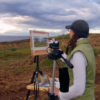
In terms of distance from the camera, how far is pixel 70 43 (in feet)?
8.43

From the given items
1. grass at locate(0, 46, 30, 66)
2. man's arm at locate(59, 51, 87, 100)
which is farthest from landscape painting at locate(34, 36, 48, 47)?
grass at locate(0, 46, 30, 66)

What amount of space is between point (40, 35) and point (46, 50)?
0.29 m

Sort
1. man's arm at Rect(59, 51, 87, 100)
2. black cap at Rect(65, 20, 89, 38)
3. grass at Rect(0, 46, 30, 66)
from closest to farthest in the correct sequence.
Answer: man's arm at Rect(59, 51, 87, 100)
black cap at Rect(65, 20, 89, 38)
grass at Rect(0, 46, 30, 66)

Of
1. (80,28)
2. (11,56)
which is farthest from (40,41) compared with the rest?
(11,56)

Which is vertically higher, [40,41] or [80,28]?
[80,28]

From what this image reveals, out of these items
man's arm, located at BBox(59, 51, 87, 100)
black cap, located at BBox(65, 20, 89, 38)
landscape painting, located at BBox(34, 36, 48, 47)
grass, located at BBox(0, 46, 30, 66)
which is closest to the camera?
man's arm, located at BBox(59, 51, 87, 100)

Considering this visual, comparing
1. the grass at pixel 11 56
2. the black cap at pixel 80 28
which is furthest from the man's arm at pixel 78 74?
the grass at pixel 11 56

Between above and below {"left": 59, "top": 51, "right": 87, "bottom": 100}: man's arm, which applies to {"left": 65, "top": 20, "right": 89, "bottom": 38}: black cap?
above

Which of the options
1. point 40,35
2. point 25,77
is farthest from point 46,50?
point 25,77

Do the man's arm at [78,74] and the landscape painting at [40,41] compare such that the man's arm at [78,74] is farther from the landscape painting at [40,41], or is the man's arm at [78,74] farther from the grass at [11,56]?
the grass at [11,56]

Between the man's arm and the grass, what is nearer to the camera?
the man's arm

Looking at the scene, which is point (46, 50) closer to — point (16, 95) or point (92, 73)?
point (92, 73)

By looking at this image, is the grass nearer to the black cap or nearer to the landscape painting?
the landscape painting

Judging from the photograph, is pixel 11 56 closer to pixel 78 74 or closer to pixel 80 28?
pixel 80 28
